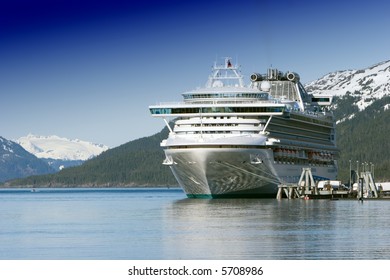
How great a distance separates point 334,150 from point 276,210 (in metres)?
50.0

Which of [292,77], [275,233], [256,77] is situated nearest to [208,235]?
[275,233]

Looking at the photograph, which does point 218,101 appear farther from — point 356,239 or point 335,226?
point 356,239

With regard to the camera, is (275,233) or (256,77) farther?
(256,77)

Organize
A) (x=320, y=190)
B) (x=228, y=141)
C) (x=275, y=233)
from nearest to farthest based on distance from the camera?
(x=275, y=233) < (x=228, y=141) < (x=320, y=190)

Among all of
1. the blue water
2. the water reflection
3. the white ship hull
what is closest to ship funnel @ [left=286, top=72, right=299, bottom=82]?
the white ship hull

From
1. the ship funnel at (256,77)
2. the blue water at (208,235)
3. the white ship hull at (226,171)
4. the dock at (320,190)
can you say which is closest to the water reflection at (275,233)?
the blue water at (208,235)

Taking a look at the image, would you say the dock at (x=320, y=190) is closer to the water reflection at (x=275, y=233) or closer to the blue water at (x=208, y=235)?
the water reflection at (x=275, y=233)

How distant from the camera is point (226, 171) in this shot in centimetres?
9388

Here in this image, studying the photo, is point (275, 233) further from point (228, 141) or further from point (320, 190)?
point (320, 190)

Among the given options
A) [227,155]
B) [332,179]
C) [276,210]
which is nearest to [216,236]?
[276,210]

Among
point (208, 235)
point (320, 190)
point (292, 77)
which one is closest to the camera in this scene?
point (208, 235)

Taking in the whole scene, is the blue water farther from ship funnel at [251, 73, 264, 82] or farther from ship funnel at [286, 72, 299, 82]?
ship funnel at [286, 72, 299, 82]

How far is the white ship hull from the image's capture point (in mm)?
92688

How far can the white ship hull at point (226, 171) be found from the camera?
92688 millimetres
